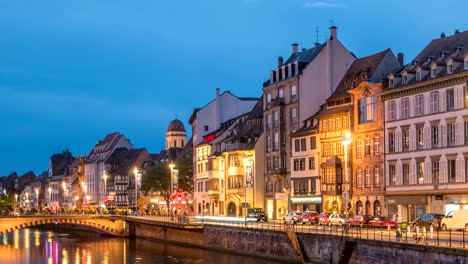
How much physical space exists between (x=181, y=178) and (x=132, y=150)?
187 ft

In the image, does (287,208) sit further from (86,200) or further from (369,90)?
(86,200)

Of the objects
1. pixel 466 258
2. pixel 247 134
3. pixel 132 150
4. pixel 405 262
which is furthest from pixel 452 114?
pixel 132 150

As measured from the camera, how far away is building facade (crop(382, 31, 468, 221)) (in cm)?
7138

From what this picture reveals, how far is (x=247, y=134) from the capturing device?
111938 millimetres

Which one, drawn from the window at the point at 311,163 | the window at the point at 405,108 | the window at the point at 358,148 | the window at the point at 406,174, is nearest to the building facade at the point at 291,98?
the window at the point at 311,163

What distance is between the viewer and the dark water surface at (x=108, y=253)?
7638cm

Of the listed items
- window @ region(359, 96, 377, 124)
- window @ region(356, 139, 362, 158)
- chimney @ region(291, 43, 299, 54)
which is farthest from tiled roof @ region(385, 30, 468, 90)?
chimney @ region(291, 43, 299, 54)

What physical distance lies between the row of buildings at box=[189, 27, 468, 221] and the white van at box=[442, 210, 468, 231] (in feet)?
25.4

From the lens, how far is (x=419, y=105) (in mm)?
76375

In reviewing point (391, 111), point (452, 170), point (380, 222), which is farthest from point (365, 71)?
point (380, 222)

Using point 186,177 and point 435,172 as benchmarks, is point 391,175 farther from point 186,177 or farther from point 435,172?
point 186,177

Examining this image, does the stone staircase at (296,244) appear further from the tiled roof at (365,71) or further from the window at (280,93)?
the window at (280,93)

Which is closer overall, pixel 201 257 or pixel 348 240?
pixel 348 240

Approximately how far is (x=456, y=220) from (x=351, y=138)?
28006mm
